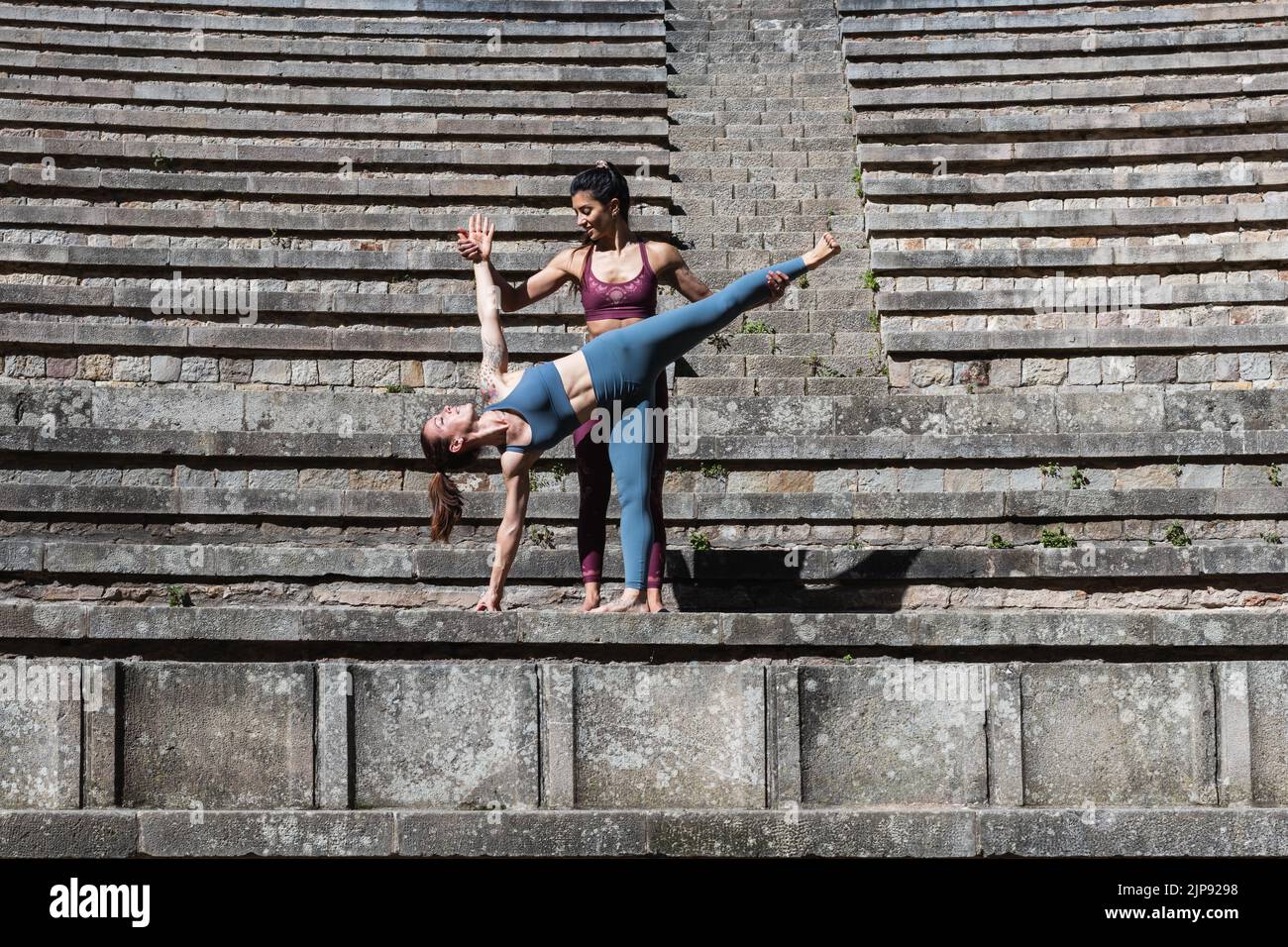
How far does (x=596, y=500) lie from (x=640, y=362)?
0.64m

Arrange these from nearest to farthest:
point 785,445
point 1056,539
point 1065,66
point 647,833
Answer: point 647,833, point 1056,539, point 785,445, point 1065,66

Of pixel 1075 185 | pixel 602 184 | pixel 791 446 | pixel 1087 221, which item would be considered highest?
pixel 1075 185

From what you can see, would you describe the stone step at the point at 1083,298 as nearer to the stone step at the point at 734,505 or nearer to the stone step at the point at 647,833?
the stone step at the point at 734,505

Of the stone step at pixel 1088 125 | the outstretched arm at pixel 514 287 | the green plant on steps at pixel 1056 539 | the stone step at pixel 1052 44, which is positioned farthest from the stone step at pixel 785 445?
the stone step at pixel 1052 44

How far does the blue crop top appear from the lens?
5.24 m

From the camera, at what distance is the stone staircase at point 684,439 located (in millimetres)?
4316

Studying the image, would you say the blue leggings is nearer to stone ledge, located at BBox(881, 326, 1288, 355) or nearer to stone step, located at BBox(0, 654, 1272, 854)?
stone step, located at BBox(0, 654, 1272, 854)

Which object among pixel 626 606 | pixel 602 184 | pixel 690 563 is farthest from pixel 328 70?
pixel 626 606

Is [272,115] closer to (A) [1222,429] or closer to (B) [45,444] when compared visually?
(B) [45,444]

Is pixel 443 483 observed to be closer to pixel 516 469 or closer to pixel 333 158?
pixel 516 469

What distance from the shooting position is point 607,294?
562 centimetres

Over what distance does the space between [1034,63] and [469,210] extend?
4.84 m

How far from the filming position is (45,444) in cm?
700
